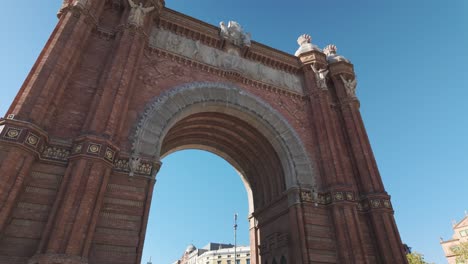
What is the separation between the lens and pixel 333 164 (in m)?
14.0

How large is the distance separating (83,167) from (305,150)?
10.3 m

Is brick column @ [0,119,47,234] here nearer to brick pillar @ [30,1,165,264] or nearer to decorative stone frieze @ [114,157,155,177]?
brick pillar @ [30,1,165,264]

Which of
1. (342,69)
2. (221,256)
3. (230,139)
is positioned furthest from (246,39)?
(221,256)

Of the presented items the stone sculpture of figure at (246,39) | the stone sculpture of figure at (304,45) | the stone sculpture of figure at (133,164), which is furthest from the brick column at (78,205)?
the stone sculpture of figure at (304,45)

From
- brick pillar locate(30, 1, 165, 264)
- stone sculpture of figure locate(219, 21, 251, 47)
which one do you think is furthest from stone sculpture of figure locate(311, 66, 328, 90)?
brick pillar locate(30, 1, 165, 264)

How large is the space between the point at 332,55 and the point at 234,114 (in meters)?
9.11

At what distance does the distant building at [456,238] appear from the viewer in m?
53.8

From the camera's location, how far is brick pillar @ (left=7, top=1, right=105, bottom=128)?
8.87 metres

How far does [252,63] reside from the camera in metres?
16.6

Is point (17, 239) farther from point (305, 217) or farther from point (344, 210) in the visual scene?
point (344, 210)

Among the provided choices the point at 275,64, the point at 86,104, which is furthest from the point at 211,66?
the point at 86,104

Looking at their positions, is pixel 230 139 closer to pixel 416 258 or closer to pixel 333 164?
pixel 333 164

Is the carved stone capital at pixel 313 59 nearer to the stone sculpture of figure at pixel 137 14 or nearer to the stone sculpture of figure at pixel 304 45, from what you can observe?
the stone sculpture of figure at pixel 304 45

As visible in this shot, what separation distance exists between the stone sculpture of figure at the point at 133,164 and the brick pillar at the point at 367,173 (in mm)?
10912
